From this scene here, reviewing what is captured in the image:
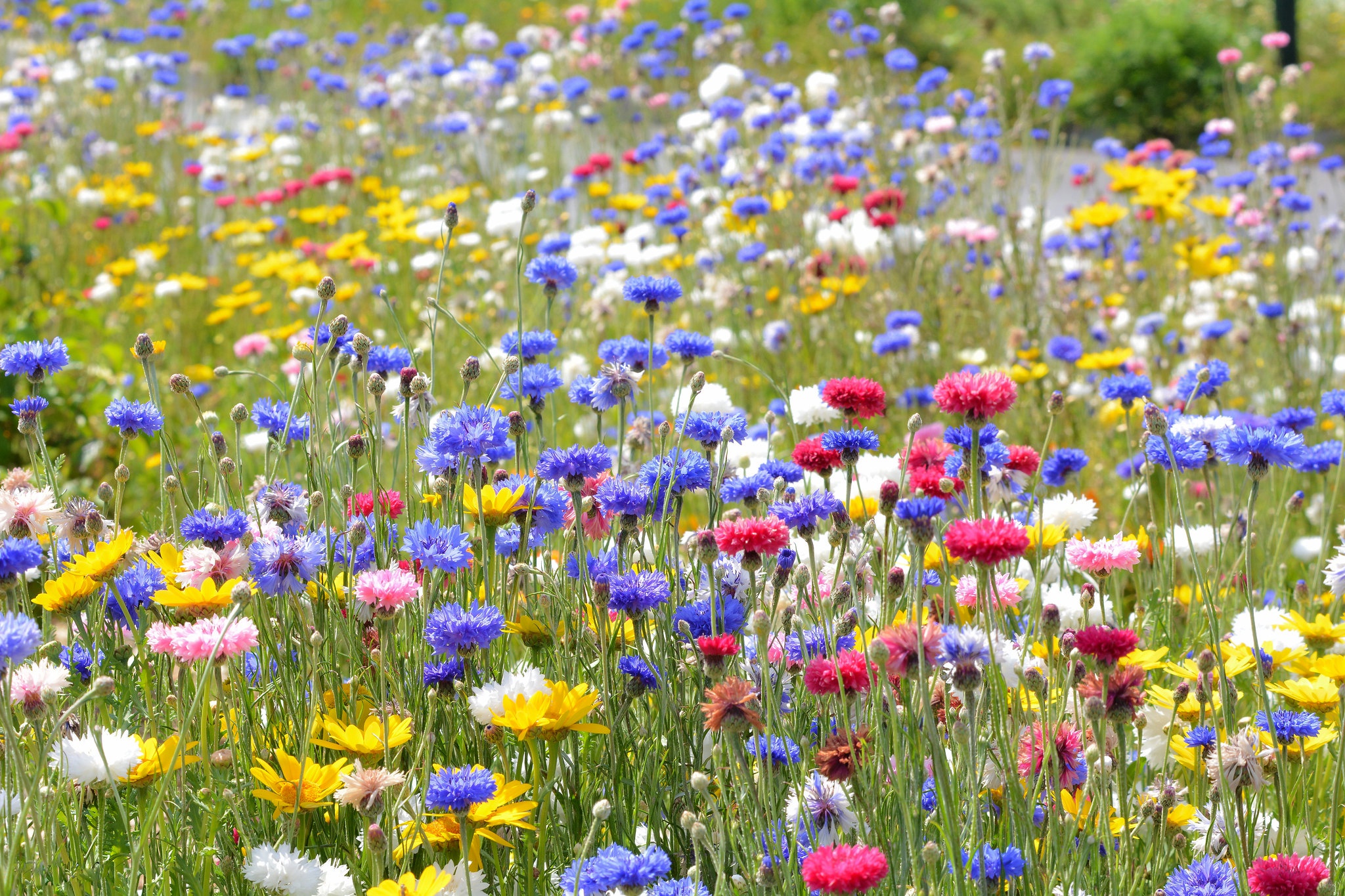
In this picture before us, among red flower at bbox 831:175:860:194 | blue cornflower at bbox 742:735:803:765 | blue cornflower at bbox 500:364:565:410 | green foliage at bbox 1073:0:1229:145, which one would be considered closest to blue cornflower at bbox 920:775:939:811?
blue cornflower at bbox 742:735:803:765

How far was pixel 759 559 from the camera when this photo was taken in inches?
59.6

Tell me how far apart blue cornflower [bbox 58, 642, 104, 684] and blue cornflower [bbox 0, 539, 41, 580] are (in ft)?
0.56

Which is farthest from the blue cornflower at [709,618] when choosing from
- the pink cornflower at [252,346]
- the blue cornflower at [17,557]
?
the pink cornflower at [252,346]

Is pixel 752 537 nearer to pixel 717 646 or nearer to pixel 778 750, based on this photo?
pixel 717 646

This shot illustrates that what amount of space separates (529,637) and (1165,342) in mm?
3260

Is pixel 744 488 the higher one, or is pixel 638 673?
pixel 744 488

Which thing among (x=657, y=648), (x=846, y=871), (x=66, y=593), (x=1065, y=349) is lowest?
(x=1065, y=349)

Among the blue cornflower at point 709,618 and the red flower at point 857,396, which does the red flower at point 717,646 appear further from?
the red flower at point 857,396

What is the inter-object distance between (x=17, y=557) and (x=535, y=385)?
79cm

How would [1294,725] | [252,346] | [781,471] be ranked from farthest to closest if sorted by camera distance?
1. [252,346]
2. [781,471]
3. [1294,725]

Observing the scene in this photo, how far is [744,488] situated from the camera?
1.72 meters

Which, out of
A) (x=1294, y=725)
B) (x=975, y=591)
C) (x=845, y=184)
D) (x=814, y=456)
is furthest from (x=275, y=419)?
(x=845, y=184)

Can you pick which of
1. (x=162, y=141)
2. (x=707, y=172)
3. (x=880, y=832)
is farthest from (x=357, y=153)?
(x=880, y=832)

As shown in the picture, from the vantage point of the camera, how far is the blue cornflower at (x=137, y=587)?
1.61 m
